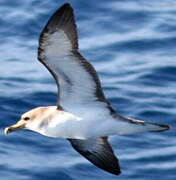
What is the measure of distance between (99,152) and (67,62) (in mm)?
2169

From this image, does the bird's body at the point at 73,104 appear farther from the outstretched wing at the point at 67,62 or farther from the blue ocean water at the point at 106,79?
the blue ocean water at the point at 106,79

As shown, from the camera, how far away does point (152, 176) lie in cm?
1333

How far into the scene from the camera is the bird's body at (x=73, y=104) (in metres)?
10.3

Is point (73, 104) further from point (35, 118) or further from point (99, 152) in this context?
point (99, 152)

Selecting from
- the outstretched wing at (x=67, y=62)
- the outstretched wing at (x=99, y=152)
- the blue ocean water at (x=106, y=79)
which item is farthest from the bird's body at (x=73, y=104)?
the blue ocean water at (x=106, y=79)

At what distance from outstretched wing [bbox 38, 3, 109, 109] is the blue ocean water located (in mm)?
2637

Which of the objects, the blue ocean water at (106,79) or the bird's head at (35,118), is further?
the blue ocean water at (106,79)

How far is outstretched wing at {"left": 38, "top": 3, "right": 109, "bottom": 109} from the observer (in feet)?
32.9

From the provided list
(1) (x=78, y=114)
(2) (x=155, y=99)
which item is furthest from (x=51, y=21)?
(2) (x=155, y=99)

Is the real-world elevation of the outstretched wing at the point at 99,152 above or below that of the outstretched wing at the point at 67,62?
below

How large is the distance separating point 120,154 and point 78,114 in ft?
9.64

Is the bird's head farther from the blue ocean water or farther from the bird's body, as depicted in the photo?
the blue ocean water

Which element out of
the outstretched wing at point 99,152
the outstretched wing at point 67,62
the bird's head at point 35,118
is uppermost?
the outstretched wing at point 67,62

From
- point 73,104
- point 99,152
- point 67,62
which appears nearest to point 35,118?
point 73,104
